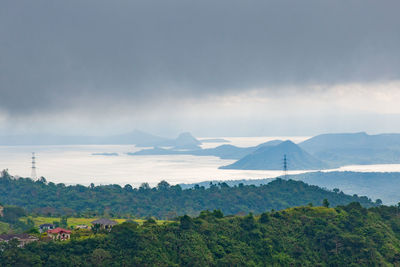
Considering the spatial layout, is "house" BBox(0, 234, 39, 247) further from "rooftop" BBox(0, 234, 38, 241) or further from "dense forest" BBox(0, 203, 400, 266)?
"dense forest" BBox(0, 203, 400, 266)

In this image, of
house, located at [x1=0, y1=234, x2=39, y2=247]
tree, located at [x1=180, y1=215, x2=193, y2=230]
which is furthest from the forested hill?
tree, located at [x1=180, y1=215, x2=193, y2=230]

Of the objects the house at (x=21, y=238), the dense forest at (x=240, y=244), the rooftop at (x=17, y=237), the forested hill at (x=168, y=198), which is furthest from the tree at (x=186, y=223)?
the forested hill at (x=168, y=198)

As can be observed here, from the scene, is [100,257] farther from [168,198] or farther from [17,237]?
[168,198]

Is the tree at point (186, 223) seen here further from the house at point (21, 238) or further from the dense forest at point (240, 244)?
the house at point (21, 238)

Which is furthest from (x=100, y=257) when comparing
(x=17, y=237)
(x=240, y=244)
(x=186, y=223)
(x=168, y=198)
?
(x=168, y=198)

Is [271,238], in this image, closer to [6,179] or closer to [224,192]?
[224,192]

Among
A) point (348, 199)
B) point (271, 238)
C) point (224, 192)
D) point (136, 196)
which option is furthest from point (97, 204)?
point (271, 238)
